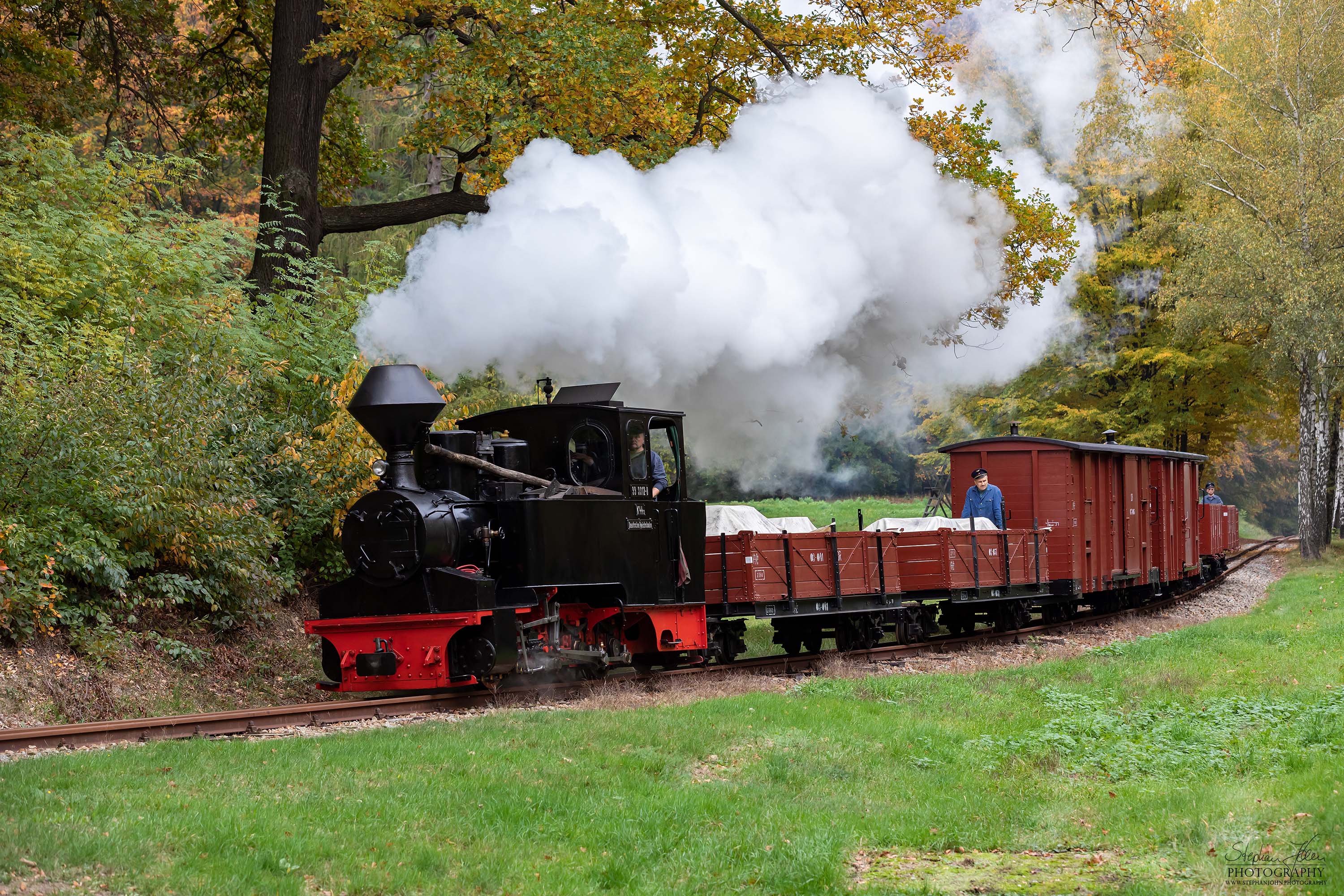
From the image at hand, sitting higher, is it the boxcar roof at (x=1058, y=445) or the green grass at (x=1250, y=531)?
the boxcar roof at (x=1058, y=445)

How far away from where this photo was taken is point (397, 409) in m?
9.85

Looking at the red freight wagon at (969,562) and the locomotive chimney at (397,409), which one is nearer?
the locomotive chimney at (397,409)

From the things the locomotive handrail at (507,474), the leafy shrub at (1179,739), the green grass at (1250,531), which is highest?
the locomotive handrail at (507,474)

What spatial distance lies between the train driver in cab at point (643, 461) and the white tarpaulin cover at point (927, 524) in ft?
15.2

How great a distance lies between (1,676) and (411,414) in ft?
11.9

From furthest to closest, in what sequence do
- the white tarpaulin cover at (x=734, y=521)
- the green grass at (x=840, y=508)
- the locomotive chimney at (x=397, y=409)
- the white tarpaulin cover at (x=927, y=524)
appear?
the green grass at (x=840, y=508), the white tarpaulin cover at (x=927, y=524), the white tarpaulin cover at (x=734, y=521), the locomotive chimney at (x=397, y=409)

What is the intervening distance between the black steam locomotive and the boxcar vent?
0.06ft

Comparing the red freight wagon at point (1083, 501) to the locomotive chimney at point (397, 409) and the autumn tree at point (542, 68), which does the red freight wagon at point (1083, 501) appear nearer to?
the autumn tree at point (542, 68)

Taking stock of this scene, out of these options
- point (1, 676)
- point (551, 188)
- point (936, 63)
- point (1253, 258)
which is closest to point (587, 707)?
point (1, 676)

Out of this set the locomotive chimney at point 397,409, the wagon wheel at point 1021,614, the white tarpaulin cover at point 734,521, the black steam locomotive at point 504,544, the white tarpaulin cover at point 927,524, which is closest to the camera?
the locomotive chimney at point 397,409

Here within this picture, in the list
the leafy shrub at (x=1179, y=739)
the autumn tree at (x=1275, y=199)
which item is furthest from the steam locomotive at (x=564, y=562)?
Answer: the autumn tree at (x=1275, y=199)

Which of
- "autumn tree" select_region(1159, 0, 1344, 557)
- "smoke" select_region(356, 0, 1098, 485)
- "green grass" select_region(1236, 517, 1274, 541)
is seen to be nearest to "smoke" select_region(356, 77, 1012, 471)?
"smoke" select_region(356, 0, 1098, 485)

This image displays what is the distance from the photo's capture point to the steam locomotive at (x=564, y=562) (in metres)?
10.0

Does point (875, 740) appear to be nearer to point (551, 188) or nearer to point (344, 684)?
point (344, 684)
